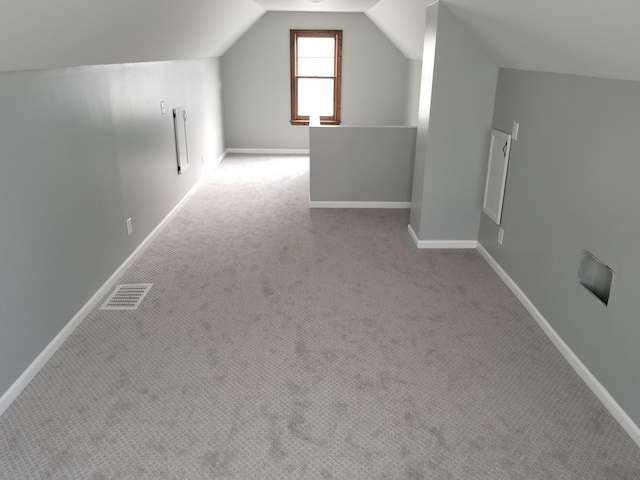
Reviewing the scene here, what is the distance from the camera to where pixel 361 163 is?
504cm

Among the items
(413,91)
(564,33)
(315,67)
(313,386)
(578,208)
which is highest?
(564,33)

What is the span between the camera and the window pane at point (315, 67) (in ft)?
25.0

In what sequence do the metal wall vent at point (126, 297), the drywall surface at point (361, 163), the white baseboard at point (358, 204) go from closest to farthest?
the metal wall vent at point (126, 297) → the drywall surface at point (361, 163) → the white baseboard at point (358, 204)

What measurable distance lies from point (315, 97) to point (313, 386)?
20.3 feet

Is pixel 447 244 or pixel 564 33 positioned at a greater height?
pixel 564 33

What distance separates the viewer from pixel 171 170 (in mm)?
4852

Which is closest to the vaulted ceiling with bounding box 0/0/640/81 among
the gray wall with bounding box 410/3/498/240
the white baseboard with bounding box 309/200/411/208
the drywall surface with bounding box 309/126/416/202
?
the gray wall with bounding box 410/3/498/240

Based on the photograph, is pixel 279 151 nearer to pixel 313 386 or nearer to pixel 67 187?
pixel 67 187

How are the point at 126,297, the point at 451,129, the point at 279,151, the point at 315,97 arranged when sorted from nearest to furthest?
the point at 126,297, the point at 451,129, the point at 315,97, the point at 279,151

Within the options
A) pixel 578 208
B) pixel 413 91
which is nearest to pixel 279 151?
pixel 413 91

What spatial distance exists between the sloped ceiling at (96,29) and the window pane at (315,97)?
322cm

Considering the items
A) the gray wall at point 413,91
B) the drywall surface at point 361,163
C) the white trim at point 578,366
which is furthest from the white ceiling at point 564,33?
the gray wall at point 413,91

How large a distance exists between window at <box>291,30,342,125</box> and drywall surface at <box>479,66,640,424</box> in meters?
4.51

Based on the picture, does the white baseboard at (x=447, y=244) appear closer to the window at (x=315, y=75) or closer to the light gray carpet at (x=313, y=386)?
the light gray carpet at (x=313, y=386)
